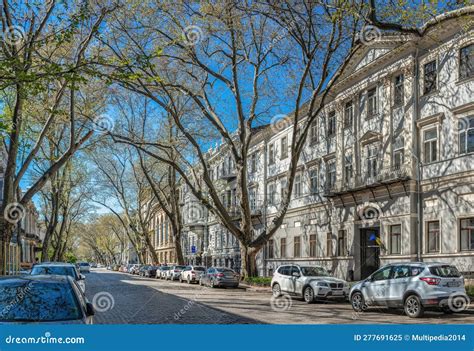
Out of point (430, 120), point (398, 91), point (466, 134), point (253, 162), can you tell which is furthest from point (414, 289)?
point (253, 162)

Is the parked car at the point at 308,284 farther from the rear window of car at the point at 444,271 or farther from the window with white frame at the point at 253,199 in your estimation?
the window with white frame at the point at 253,199

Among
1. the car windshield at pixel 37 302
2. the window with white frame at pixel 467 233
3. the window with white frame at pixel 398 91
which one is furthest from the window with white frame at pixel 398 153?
the car windshield at pixel 37 302

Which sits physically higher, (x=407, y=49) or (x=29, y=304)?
(x=407, y=49)

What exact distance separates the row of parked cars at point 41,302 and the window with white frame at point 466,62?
21375 millimetres

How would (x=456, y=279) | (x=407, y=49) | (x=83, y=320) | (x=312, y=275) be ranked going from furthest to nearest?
1. (x=407, y=49)
2. (x=312, y=275)
3. (x=456, y=279)
4. (x=83, y=320)

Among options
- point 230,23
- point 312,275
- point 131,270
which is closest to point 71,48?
point 230,23

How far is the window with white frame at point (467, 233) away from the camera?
24.3 m

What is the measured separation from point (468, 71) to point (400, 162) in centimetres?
603

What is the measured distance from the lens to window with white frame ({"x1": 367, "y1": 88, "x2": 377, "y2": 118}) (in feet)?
104

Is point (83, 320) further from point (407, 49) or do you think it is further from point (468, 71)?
point (407, 49)

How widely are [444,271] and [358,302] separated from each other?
3105 millimetres

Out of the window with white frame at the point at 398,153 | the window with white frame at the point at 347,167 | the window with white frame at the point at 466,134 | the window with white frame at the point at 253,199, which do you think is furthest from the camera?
A: the window with white frame at the point at 253,199

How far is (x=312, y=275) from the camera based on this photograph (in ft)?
78.7

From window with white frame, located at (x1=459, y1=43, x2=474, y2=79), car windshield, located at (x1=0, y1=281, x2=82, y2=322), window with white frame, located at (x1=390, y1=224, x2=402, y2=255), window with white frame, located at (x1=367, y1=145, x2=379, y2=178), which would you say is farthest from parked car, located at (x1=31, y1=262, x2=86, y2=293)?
window with white frame, located at (x1=459, y1=43, x2=474, y2=79)
